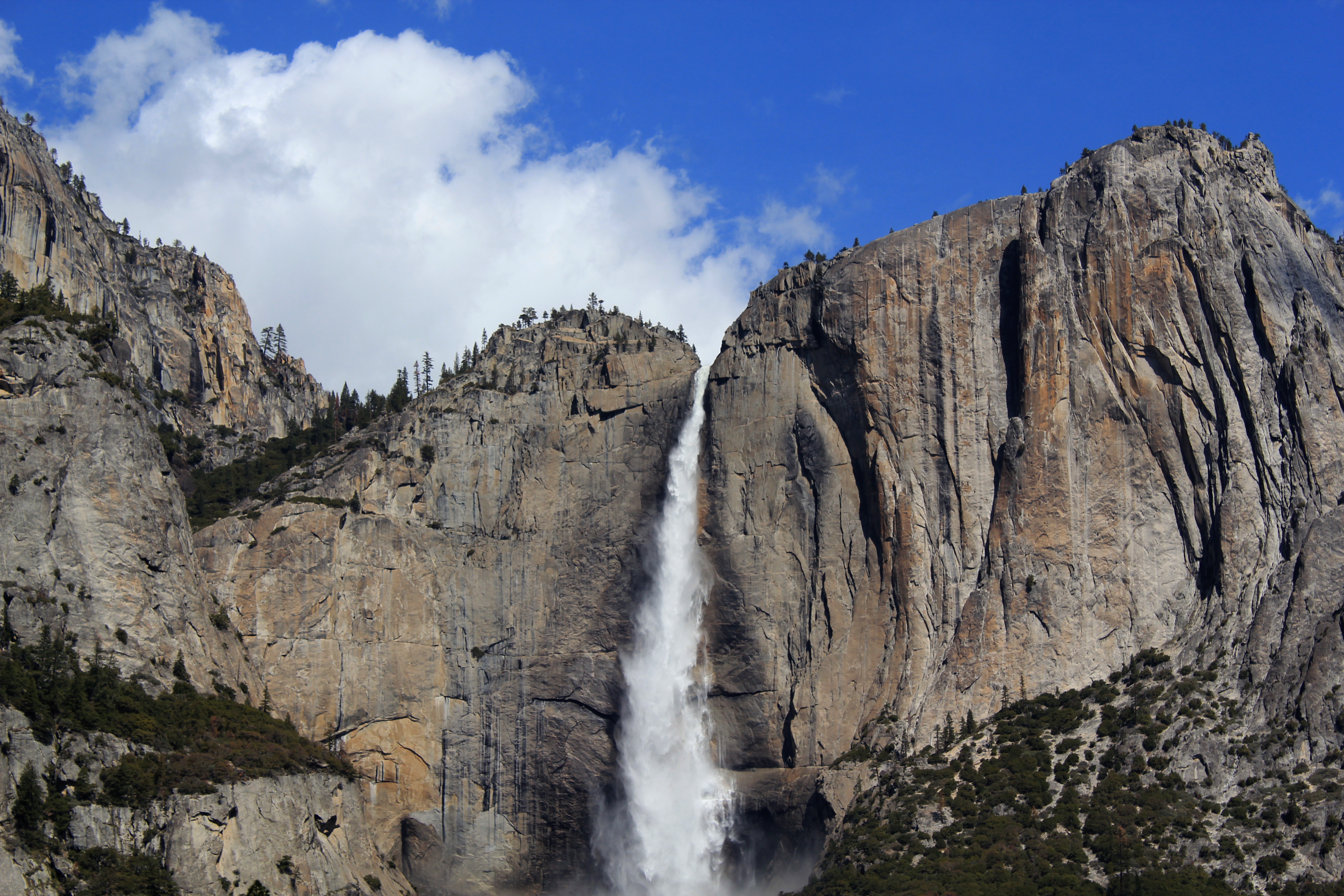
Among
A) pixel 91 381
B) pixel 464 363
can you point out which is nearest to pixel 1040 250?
pixel 464 363

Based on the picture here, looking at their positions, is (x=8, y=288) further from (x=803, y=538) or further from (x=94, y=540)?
(x=803, y=538)

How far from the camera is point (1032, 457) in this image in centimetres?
8425

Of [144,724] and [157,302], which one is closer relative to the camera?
[144,724]

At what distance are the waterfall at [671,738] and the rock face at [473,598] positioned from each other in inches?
48.8

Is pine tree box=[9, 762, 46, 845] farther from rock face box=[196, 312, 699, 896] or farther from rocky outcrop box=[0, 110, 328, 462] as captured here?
rocky outcrop box=[0, 110, 328, 462]

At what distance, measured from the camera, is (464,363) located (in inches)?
4488

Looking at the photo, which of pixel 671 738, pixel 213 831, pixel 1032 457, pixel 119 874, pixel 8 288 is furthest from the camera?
pixel 8 288

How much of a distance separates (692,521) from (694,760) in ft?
46.3


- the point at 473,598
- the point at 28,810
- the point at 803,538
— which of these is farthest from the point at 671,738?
the point at 28,810

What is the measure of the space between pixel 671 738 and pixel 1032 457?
25873 millimetres

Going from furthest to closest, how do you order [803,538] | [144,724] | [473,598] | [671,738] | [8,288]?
[473,598] → [8,288] → [671,738] → [803,538] → [144,724]

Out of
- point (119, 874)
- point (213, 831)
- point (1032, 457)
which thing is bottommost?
point (119, 874)

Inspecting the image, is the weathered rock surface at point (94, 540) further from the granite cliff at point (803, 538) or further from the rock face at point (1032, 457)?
the rock face at point (1032, 457)

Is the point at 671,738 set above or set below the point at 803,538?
below
